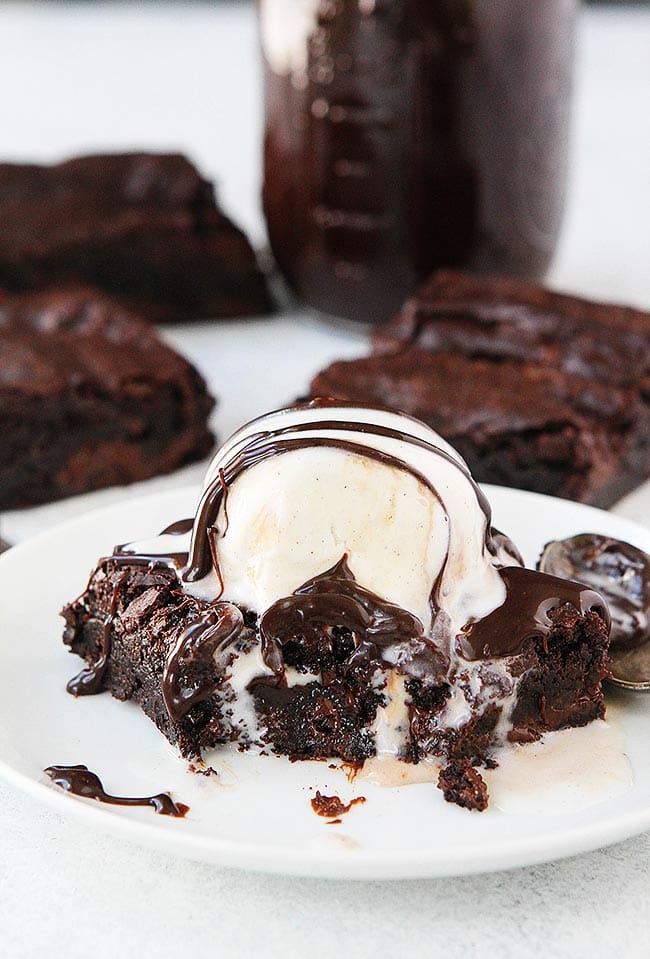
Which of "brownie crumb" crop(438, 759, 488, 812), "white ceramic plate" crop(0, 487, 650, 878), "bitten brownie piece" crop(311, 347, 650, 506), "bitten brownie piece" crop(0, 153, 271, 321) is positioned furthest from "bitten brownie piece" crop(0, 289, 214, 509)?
"brownie crumb" crop(438, 759, 488, 812)

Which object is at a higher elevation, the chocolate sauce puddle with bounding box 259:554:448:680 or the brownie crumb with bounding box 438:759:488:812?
the chocolate sauce puddle with bounding box 259:554:448:680

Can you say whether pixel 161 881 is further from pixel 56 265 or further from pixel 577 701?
pixel 56 265

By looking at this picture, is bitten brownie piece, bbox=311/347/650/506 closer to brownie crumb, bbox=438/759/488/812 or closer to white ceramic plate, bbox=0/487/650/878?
white ceramic plate, bbox=0/487/650/878

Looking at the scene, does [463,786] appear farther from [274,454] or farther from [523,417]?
[523,417]

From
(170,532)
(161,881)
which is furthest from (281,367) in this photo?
(161,881)

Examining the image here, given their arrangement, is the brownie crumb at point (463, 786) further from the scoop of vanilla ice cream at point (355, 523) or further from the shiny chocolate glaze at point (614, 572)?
the shiny chocolate glaze at point (614, 572)

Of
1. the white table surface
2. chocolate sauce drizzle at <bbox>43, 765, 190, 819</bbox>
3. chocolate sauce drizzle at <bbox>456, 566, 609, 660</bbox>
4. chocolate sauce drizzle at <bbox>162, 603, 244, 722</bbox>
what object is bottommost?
the white table surface
